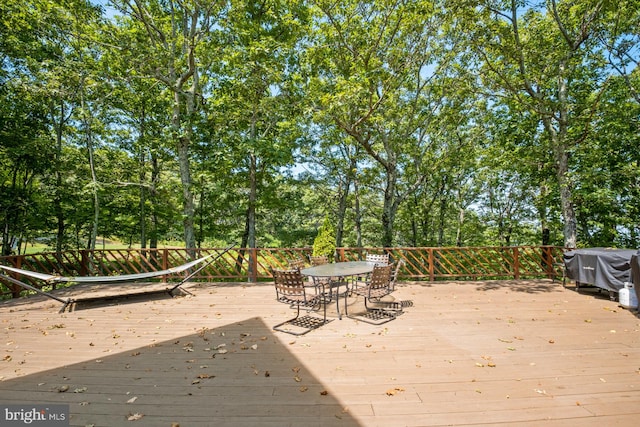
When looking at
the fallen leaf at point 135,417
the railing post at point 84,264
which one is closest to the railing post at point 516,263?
the fallen leaf at point 135,417

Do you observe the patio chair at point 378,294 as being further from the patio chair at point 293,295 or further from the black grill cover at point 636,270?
the black grill cover at point 636,270

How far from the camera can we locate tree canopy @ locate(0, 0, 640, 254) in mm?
7848

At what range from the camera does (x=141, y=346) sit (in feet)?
11.6

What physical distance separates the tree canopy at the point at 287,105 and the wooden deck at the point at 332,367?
17.1ft

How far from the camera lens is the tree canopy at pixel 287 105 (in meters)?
7.85

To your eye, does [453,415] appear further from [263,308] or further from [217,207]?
[217,207]

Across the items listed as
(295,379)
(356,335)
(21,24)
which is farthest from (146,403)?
(21,24)

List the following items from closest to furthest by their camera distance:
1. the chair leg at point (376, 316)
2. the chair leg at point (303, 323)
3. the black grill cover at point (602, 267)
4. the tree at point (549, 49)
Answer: the chair leg at point (303, 323), the chair leg at point (376, 316), the black grill cover at point (602, 267), the tree at point (549, 49)

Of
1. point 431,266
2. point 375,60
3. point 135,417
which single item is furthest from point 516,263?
point 135,417

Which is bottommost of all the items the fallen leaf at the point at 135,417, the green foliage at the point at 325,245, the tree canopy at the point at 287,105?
the fallen leaf at the point at 135,417

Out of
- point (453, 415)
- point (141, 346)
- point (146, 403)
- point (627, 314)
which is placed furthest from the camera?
point (627, 314)

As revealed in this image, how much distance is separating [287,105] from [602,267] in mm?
9012

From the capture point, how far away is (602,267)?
5.43 m

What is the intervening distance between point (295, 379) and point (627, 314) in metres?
5.53
